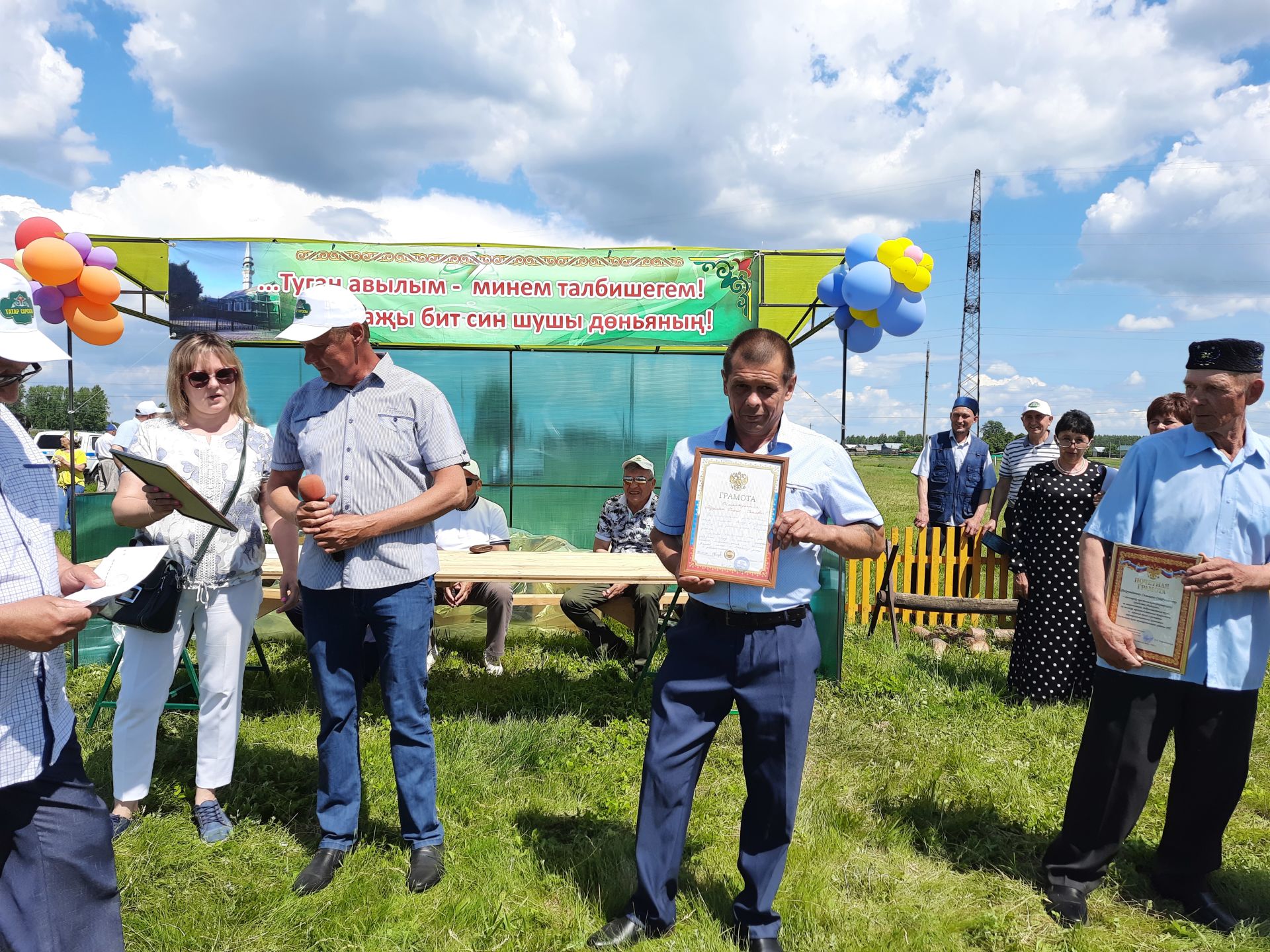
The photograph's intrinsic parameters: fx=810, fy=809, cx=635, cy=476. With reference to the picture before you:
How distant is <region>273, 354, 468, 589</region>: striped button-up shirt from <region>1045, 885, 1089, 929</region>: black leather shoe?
2.64 meters

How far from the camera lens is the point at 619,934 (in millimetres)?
2654

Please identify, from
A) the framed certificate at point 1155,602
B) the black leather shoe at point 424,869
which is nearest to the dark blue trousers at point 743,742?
the black leather shoe at point 424,869

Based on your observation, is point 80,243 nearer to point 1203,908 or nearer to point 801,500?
point 801,500

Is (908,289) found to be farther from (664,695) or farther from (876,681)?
(664,695)

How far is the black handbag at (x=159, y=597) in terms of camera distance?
3.11 meters

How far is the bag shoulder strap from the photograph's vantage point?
3334mm

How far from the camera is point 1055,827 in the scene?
3.66m

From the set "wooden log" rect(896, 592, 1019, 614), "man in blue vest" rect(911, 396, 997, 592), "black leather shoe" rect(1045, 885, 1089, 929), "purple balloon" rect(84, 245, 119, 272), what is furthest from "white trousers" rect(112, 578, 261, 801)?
"man in blue vest" rect(911, 396, 997, 592)

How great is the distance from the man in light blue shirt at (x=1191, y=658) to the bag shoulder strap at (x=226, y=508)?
3349 mm

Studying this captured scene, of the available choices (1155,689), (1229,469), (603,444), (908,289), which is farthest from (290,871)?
(603,444)

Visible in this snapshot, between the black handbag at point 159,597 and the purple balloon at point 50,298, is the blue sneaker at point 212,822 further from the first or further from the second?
the purple balloon at point 50,298

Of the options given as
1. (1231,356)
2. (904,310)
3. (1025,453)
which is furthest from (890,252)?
(1231,356)

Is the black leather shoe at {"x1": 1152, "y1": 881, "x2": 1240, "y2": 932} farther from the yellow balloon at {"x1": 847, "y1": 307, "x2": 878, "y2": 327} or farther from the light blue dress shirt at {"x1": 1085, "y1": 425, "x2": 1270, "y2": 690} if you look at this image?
the yellow balloon at {"x1": 847, "y1": 307, "x2": 878, "y2": 327}

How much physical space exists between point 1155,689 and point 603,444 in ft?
21.3
